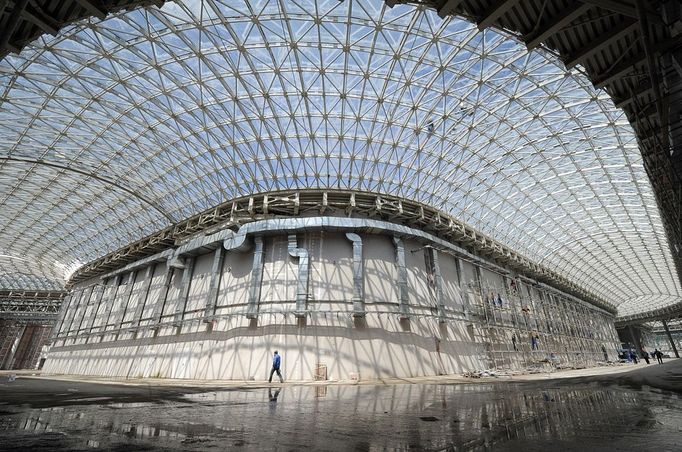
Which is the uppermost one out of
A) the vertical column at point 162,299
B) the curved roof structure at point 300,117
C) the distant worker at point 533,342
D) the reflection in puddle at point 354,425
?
the curved roof structure at point 300,117

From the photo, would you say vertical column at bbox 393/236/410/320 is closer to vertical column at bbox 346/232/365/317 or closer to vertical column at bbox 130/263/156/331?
vertical column at bbox 346/232/365/317

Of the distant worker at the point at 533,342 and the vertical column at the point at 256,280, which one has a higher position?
the vertical column at the point at 256,280

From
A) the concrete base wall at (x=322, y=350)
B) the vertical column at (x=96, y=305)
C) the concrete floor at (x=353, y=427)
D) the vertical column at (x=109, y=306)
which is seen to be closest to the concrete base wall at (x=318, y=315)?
the concrete base wall at (x=322, y=350)

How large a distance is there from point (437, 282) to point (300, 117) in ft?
59.1

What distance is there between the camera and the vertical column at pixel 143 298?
3390 cm

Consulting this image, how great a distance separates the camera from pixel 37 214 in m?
42.8

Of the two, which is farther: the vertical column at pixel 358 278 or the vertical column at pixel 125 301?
the vertical column at pixel 125 301

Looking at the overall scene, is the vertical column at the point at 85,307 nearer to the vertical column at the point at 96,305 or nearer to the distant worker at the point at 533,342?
the vertical column at the point at 96,305

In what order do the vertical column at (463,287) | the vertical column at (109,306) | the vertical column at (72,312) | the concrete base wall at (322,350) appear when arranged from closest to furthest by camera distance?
1. the concrete base wall at (322,350)
2. the vertical column at (463,287)
3. the vertical column at (109,306)
4. the vertical column at (72,312)

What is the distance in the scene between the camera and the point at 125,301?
37.5 meters

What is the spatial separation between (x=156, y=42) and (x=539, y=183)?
37.9m

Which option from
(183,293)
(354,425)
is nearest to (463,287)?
(183,293)

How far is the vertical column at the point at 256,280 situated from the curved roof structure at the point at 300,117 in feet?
22.4

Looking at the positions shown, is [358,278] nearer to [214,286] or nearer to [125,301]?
[214,286]
